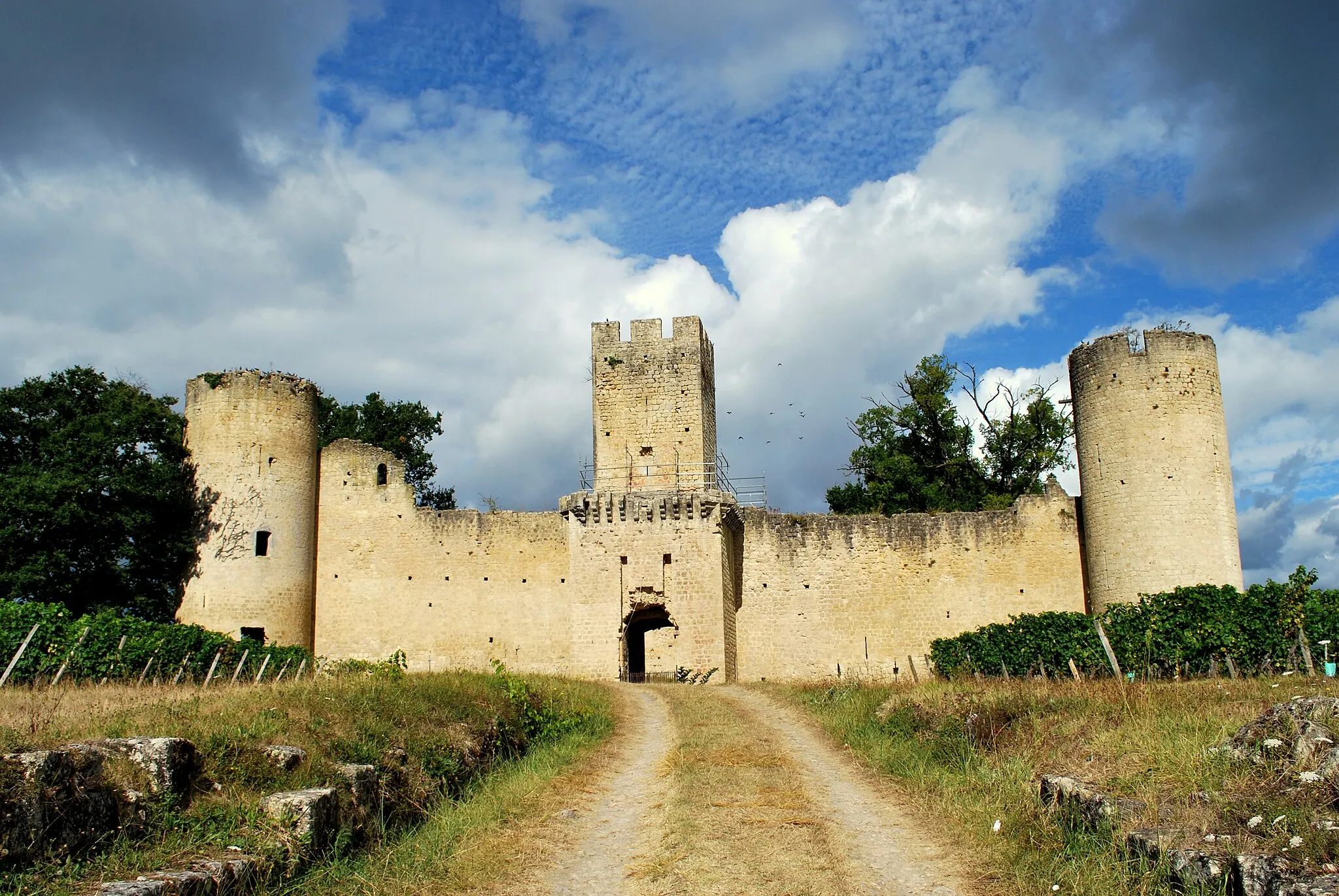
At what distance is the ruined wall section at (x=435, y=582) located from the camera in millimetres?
24453

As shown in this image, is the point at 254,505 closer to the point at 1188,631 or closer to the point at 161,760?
the point at 161,760

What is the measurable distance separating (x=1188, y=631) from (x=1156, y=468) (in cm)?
410

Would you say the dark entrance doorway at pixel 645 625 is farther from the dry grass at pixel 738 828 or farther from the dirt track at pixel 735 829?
the dry grass at pixel 738 828

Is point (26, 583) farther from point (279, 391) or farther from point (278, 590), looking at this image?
point (279, 391)

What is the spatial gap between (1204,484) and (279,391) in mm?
20123

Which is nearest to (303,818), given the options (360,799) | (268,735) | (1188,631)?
(360,799)

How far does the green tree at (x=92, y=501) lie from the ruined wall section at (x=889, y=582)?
13.1m

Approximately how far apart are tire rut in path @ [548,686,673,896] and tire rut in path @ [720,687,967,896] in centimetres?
148

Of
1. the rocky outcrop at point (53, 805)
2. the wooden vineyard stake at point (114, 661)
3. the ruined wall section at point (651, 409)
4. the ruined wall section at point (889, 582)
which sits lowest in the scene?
the rocky outcrop at point (53, 805)

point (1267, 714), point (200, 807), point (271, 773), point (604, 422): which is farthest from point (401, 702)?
point (604, 422)

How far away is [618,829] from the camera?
8.59 meters

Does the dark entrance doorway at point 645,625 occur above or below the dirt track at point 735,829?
above

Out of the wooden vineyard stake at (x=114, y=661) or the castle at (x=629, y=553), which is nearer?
the wooden vineyard stake at (x=114, y=661)

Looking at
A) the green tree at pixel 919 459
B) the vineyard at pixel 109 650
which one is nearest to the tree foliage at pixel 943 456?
the green tree at pixel 919 459
